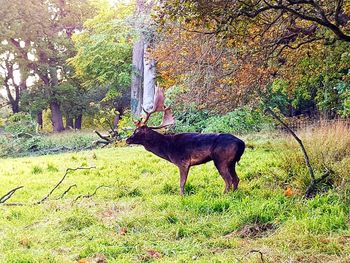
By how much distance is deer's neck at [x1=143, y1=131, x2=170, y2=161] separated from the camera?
801 centimetres

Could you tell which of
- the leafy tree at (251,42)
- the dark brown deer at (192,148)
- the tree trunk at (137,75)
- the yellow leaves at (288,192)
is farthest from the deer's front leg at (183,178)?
the tree trunk at (137,75)

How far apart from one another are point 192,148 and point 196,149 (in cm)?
8

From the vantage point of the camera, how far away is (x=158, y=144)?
8055mm

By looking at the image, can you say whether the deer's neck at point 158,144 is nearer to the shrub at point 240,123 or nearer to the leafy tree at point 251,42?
the leafy tree at point 251,42

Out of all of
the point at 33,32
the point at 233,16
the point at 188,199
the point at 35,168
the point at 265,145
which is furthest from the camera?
the point at 33,32

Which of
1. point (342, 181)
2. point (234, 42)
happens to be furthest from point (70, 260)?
point (342, 181)

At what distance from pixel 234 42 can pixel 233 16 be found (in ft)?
3.47

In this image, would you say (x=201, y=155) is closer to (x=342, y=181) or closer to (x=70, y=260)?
(x=342, y=181)

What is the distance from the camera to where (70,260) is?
4602 mm

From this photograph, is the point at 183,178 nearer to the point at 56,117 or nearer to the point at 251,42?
the point at 251,42

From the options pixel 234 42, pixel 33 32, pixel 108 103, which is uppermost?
pixel 33 32

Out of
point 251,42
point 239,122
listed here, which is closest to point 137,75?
point 239,122

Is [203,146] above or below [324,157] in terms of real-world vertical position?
above

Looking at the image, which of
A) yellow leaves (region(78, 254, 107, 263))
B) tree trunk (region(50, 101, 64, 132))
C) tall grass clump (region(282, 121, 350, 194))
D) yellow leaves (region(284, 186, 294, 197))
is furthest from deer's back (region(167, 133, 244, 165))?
tree trunk (region(50, 101, 64, 132))
